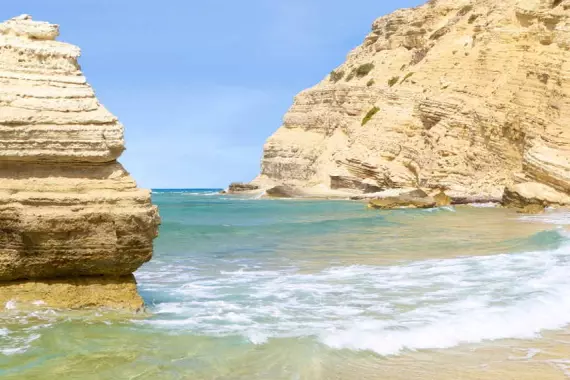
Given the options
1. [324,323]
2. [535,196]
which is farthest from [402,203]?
[324,323]

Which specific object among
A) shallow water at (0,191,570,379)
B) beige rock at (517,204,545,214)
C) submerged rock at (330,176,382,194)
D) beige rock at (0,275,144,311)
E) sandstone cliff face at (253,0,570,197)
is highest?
sandstone cliff face at (253,0,570,197)

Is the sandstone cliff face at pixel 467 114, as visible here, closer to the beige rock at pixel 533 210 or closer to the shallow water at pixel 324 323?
the beige rock at pixel 533 210

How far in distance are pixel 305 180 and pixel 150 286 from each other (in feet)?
170

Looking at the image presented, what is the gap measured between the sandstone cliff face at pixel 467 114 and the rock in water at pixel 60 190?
25.9m

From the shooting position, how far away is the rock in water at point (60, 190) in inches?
275

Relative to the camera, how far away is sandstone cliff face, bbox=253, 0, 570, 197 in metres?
37.2

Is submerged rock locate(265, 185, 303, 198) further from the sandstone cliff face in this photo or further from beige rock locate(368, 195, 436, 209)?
beige rock locate(368, 195, 436, 209)

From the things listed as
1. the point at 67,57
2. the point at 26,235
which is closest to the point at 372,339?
the point at 26,235

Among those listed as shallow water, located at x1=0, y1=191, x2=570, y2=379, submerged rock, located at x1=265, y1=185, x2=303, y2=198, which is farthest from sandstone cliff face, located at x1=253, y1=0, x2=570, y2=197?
shallow water, located at x1=0, y1=191, x2=570, y2=379

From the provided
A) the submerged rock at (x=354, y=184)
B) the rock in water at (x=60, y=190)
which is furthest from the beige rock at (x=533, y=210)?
the rock in water at (x=60, y=190)

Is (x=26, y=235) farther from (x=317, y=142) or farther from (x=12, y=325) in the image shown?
(x=317, y=142)

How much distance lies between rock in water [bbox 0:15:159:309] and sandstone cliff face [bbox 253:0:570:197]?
25.9m

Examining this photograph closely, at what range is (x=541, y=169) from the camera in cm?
3041

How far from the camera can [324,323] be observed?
7.39 m
